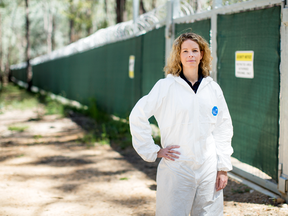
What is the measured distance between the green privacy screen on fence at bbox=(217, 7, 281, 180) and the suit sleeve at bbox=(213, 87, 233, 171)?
1.64 m

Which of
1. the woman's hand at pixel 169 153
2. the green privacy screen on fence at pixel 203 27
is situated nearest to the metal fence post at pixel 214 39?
the green privacy screen on fence at pixel 203 27

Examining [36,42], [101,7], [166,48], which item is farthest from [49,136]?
[36,42]

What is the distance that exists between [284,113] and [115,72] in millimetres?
6967

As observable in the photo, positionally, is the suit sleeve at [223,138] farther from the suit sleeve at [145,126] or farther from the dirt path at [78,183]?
the dirt path at [78,183]

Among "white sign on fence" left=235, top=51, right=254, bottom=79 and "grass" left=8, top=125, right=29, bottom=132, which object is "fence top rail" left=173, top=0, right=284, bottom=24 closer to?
"white sign on fence" left=235, top=51, right=254, bottom=79

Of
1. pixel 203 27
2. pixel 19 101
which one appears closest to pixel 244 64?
pixel 203 27

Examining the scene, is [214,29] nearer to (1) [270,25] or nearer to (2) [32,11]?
(1) [270,25]

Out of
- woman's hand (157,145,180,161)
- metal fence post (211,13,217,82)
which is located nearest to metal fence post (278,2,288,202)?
metal fence post (211,13,217,82)

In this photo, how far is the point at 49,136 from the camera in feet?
27.7

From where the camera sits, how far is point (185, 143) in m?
2.35

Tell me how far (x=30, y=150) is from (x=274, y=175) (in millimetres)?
5075

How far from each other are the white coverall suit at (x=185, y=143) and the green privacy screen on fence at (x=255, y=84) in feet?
5.80

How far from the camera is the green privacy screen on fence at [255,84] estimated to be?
153 inches

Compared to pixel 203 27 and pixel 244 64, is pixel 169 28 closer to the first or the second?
pixel 203 27
